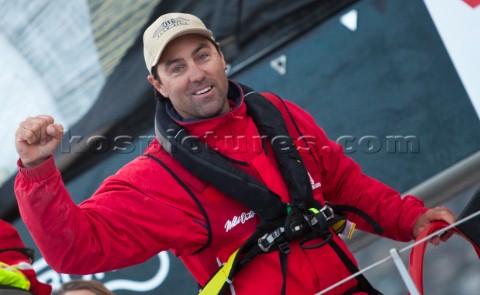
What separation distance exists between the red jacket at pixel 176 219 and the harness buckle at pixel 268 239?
0.03 m

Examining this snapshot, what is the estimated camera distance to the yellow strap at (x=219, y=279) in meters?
1.73

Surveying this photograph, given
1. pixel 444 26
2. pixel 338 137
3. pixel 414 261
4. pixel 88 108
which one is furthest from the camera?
pixel 88 108

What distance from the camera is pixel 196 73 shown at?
1852 mm

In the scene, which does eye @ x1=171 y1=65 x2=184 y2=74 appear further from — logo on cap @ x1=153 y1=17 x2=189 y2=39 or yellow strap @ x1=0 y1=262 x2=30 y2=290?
yellow strap @ x1=0 y1=262 x2=30 y2=290

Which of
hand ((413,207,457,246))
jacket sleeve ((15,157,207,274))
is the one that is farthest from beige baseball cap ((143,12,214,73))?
hand ((413,207,457,246))

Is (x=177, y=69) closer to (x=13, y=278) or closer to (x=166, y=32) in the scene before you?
(x=166, y=32)

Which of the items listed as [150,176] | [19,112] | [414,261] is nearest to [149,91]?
[19,112]

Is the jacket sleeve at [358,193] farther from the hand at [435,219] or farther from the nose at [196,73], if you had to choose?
the nose at [196,73]

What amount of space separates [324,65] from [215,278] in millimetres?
1217

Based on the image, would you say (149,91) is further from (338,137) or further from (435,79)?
(435,79)

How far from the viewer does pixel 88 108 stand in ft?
9.80

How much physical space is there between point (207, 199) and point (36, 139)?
45 centimetres

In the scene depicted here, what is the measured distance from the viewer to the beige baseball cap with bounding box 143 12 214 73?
6.07ft

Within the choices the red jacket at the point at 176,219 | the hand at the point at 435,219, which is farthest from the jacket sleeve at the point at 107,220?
the hand at the point at 435,219
